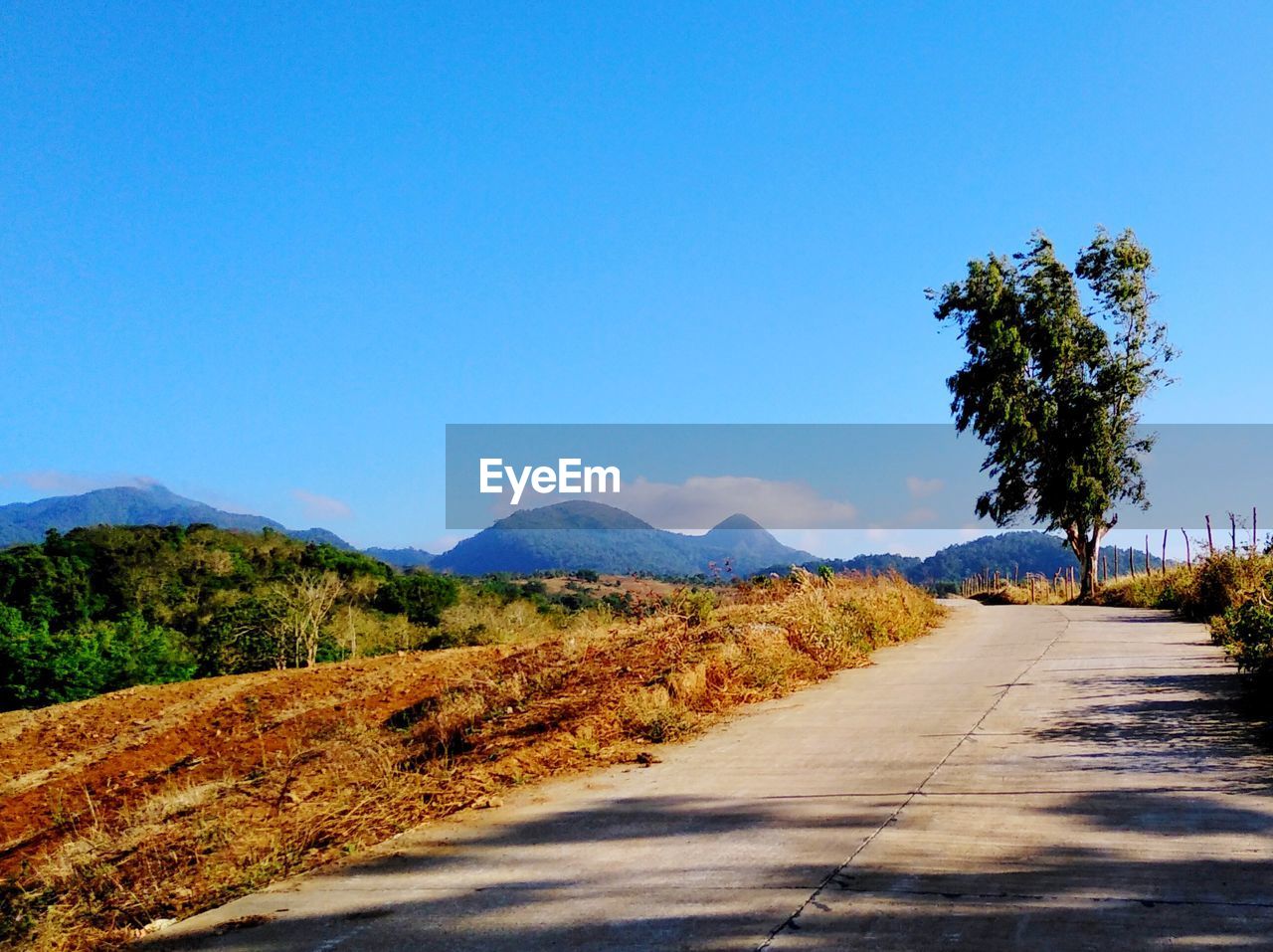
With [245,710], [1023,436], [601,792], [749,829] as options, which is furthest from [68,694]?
[1023,436]

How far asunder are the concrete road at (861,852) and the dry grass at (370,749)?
0.48m

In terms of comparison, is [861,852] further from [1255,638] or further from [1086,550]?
[1086,550]

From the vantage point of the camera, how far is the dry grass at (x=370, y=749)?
5828 mm

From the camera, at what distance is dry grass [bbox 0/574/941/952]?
583 cm

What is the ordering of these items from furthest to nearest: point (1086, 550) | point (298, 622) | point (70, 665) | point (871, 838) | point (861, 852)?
1. point (1086, 550)
2. point (70, 665)
3. point (298, 622)
4. point (871, 838)
5. point (861, 852)

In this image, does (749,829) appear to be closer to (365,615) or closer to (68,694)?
(68,694)

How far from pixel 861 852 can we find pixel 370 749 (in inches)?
162

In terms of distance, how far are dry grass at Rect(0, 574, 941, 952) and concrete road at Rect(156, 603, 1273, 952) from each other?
48 centimetres

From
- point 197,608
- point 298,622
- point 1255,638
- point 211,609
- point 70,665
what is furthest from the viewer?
point 197,608

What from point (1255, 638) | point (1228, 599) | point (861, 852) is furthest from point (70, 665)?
point (1255, 638)

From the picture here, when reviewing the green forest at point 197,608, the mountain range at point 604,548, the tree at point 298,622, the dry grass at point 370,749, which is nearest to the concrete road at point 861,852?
the dry grass at point 370,749

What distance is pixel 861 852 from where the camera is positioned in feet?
17.0

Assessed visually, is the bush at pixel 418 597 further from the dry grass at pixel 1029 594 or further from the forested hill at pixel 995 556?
the forested hill at pixel 995 556

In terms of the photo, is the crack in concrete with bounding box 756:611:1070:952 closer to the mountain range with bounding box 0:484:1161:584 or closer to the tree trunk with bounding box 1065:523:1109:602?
the tree trunk with bounding box 1065:523:1109:602
